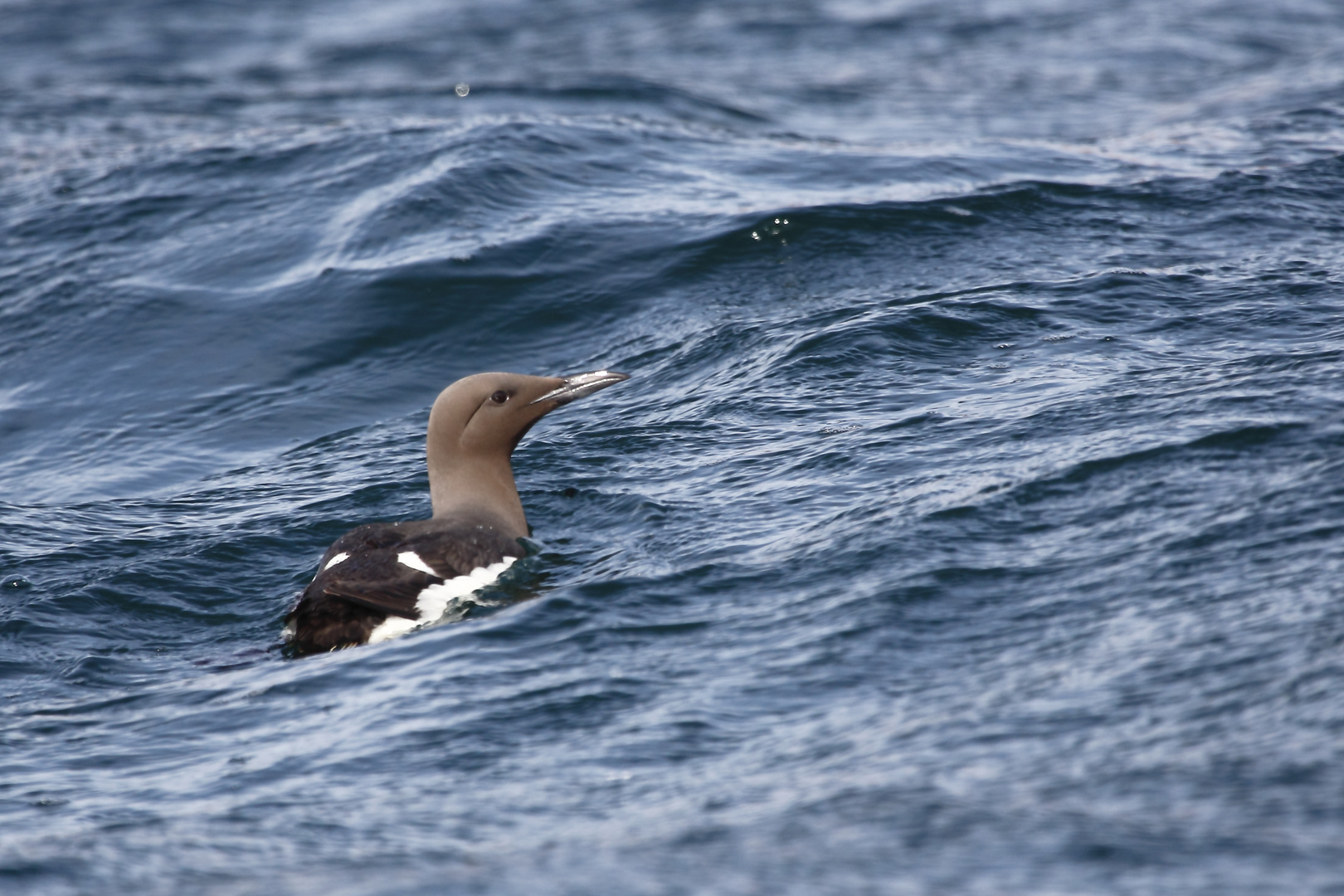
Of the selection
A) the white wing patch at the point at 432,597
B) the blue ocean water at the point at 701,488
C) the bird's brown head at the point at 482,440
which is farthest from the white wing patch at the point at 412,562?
the bird's brown head at the point at 482,440

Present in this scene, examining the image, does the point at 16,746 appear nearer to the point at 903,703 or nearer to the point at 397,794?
the point at 397,794

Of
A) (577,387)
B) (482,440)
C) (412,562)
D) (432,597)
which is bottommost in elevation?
(432,597)

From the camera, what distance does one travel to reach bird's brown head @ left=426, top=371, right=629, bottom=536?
24.6 ft

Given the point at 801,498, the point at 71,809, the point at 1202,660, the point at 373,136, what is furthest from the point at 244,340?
the point at 1202,660

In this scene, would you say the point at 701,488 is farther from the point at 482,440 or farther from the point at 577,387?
the point at 482,440

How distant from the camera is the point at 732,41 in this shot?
66.6ft

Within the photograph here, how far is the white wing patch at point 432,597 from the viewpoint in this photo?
6551 millimetres

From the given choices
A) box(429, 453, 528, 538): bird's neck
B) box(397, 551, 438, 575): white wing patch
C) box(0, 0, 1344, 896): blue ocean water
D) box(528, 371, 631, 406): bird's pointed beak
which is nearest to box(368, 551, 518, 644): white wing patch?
box(397, 551, 438, 575): white wing patch

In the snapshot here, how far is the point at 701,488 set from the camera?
301 inches

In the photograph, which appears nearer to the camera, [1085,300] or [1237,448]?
[1237,448]

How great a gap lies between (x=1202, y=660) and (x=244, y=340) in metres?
7.89

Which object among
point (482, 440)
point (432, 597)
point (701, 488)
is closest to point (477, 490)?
point (482, 440)

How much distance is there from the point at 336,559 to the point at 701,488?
6.00 ft

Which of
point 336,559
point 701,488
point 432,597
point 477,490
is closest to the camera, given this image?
point 432,597
